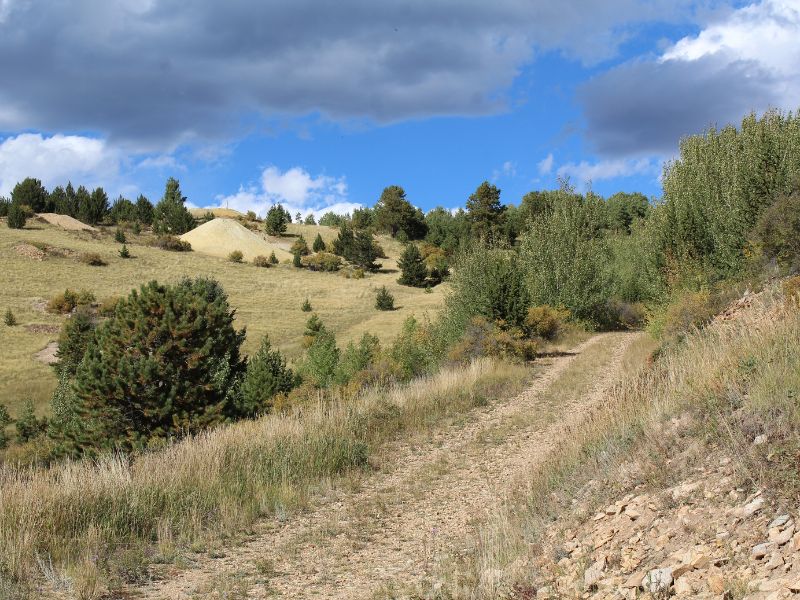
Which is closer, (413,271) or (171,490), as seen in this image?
(171,490)

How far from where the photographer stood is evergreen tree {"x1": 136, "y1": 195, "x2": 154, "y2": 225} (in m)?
93.2

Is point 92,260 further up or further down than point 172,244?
further down

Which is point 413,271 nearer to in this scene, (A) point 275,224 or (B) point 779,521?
(A) point 275,224

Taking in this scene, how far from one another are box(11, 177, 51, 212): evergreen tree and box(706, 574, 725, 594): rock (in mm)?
94092

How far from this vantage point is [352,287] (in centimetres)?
6209

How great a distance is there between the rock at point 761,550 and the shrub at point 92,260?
6529 centimetres

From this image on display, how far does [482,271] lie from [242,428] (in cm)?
1565

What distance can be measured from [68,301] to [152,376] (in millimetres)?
36881

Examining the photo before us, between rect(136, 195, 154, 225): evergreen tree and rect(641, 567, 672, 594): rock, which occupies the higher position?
rect(136, 195, 154, 225): evergreen tree

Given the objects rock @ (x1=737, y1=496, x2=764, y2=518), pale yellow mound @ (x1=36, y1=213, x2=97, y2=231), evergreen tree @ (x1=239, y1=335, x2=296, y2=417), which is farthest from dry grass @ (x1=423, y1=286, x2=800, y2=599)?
pale yellow mound @ (x1=36, y1=213, x2=97, y2=231)

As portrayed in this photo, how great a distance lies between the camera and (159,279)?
58031 mm

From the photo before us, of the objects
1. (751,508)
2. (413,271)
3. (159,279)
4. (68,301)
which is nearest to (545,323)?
(751,508)

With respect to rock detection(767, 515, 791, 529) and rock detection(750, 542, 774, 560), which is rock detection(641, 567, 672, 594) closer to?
rock detection(750, 542, 774, 560)

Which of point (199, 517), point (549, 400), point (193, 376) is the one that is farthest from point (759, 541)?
point (193, 376)
